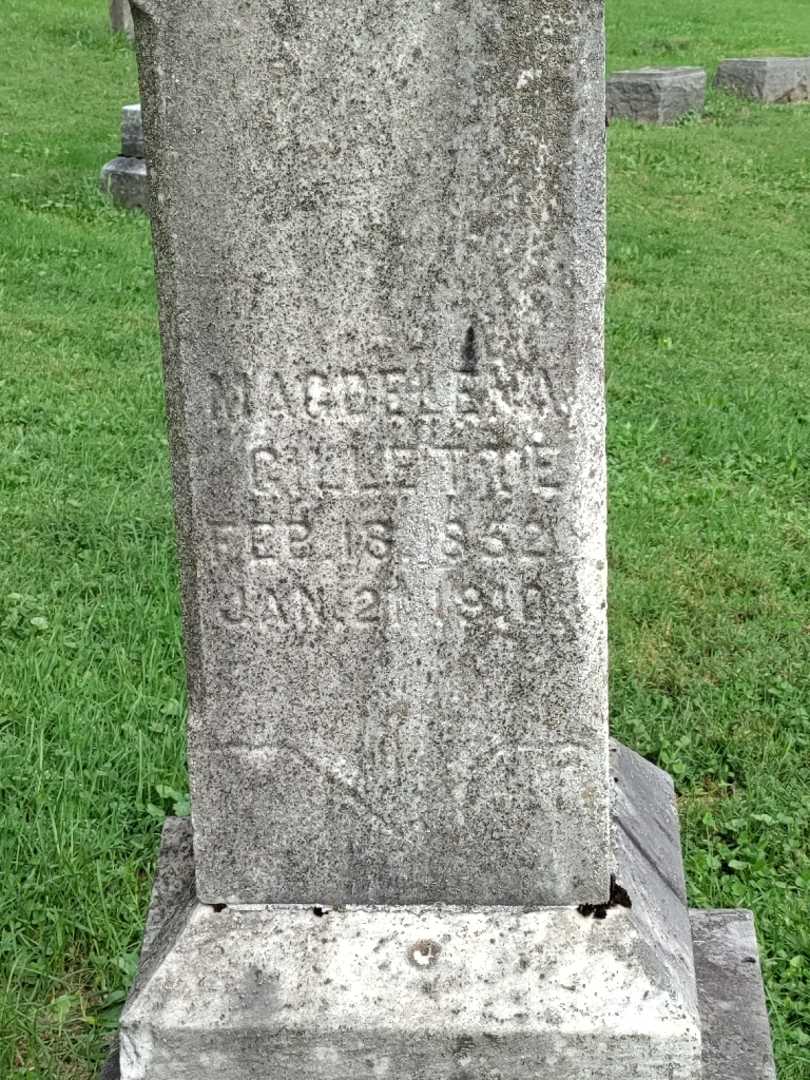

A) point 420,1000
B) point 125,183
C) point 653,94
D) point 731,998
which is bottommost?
point 731,998

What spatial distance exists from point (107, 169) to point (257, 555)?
23.9ft

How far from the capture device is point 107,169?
346 inches

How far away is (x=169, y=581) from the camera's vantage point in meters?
4.16

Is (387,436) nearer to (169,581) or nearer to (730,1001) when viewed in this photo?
(730,1001)

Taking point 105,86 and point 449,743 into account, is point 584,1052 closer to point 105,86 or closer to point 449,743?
point 449,743

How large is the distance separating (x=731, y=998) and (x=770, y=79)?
11.8 meters

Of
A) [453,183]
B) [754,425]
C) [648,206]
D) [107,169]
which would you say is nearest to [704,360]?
[754,425]

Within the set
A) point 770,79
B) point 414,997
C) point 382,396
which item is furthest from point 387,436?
point 770,79

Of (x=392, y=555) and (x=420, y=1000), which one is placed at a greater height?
(x=392, y=555)

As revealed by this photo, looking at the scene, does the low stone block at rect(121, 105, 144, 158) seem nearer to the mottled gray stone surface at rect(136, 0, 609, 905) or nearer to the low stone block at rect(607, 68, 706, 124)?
the low stone block at rect(607, 68, 706, 124)

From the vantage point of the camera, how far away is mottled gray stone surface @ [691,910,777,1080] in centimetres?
231

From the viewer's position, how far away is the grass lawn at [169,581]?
291cm

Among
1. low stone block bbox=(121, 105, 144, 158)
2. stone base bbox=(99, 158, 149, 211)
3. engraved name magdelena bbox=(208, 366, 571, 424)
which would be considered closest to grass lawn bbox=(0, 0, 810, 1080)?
stone base bbox=(99, 158, 149, 211)

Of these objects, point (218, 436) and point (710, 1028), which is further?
point (710, 1028)
